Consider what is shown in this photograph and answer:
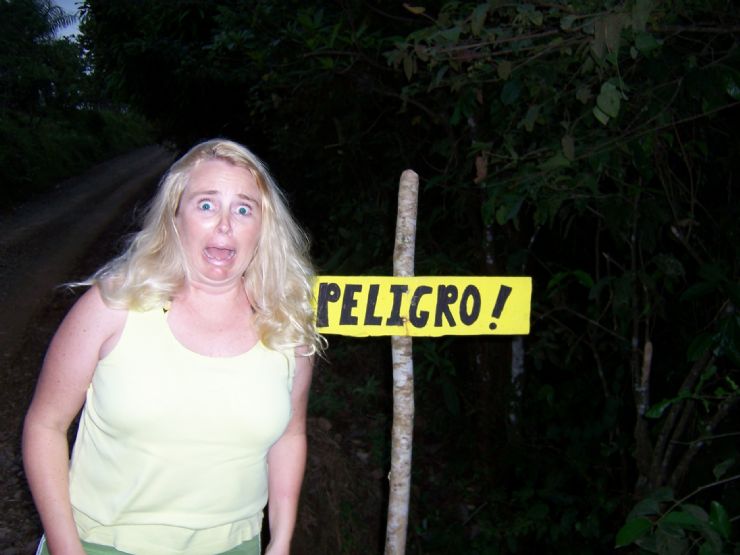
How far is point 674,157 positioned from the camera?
10.3ft

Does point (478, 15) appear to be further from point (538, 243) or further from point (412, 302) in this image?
point (538, 243)

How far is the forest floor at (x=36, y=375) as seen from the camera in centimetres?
354

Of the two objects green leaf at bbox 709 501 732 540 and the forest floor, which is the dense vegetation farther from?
green leaf at bbox 709 501 732 540

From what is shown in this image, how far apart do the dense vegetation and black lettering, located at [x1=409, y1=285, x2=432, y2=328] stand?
13266 millimetres

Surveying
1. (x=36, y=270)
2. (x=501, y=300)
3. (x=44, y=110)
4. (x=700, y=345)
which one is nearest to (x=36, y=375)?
(x=36, y=270)

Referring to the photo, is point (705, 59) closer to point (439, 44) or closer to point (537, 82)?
point (537, 82)

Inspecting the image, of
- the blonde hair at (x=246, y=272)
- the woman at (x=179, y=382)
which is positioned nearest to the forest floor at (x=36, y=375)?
the blonde hair at (x=246, y=272)

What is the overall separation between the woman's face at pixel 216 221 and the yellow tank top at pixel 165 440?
172 millimetres

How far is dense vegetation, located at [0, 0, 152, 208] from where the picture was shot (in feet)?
48.4

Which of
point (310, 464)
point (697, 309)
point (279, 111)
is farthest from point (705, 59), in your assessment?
point (279, 111)

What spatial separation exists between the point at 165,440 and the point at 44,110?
21.2 metres

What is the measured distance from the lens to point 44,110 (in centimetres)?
1964

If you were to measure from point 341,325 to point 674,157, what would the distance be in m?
2.16

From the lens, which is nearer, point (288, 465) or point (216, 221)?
point (216, 221)
